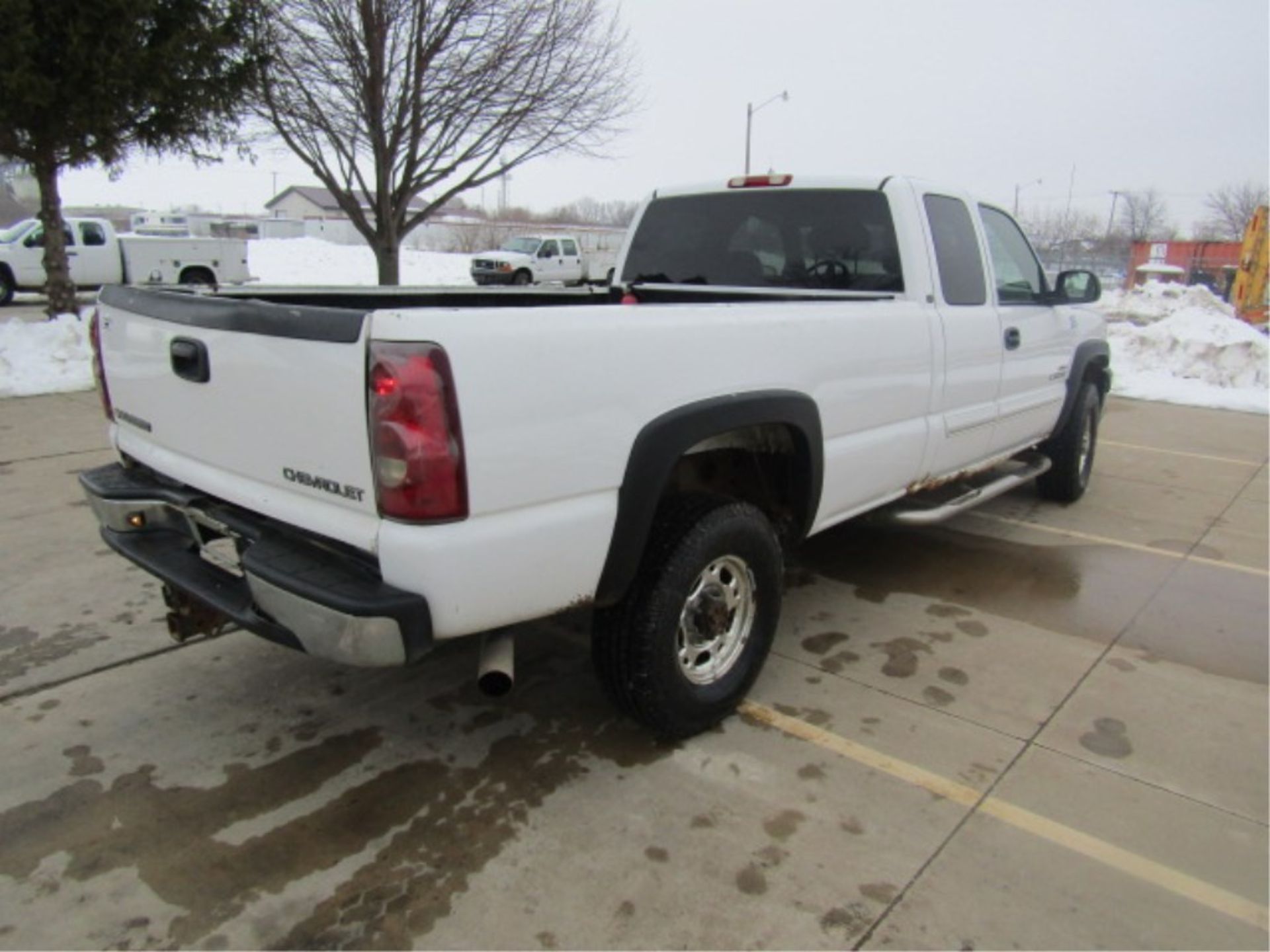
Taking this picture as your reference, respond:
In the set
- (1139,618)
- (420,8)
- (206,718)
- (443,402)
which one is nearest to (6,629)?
(206,718)

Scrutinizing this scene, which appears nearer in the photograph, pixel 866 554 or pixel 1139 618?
pixel 1139 618

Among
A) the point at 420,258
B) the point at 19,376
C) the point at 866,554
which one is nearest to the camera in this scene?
the point at 866,554

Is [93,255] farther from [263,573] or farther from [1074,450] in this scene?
[263,573]

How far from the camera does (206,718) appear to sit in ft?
10.5

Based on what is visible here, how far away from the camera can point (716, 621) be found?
3.09 m

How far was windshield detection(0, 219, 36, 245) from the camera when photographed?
19.8 metres

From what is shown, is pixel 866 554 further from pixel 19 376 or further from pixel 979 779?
pixel 19 376

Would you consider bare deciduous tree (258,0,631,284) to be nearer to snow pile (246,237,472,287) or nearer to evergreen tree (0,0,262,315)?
evergreen tree (0,0,262,315)

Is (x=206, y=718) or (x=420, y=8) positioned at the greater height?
(x=420, y=8)

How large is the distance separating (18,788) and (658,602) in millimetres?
2049

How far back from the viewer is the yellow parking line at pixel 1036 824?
94.9 inches

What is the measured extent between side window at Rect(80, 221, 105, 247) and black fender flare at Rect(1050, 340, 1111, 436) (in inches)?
819

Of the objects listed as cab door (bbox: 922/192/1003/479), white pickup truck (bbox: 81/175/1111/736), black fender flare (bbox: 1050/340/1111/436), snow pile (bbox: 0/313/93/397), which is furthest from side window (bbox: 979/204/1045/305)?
snow pile (bbox: 0/313/93/397)

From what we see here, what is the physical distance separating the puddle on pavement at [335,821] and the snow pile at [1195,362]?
11009 millimetres
